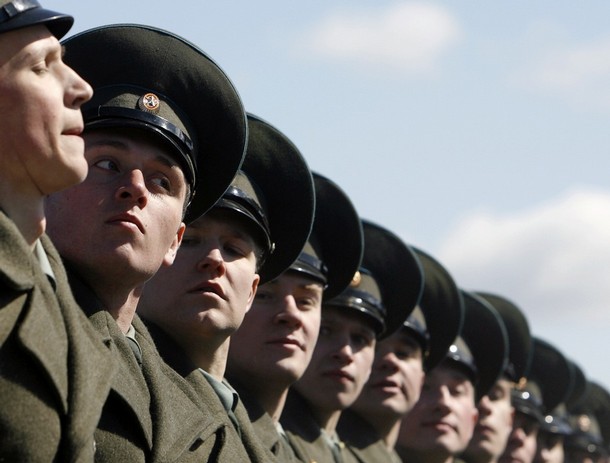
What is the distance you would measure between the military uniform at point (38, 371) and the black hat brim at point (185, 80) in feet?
5.08

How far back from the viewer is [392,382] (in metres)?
11.1

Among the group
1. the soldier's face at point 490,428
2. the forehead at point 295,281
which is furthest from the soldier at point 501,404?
the forehead at point 295,281

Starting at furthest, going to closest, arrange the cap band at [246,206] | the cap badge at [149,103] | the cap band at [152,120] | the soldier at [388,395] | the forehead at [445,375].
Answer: the forehead at [445,375] → the soldier at [388,395] → the cap band at [246,206] → the cap badge at [149,103] → the cap band at [152,120]

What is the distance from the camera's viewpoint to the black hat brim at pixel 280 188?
27.0 feet

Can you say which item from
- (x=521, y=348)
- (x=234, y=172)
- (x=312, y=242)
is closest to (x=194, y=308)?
(x=234, y=172)

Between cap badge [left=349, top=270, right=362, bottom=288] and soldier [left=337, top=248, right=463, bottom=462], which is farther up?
cap badge [left=349, top=270, right=362, bottom=288]

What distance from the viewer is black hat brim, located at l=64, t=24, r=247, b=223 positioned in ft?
21.7

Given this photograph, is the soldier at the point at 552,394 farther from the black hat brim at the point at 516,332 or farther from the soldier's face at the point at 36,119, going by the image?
the soldier's face at the point at 36,119

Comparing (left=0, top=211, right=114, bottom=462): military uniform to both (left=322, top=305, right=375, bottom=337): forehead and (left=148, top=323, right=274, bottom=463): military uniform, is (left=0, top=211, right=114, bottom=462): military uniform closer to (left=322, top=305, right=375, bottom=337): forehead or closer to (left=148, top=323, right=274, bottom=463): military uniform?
(left=148, top=323, right=274, bottom=463): military uniform

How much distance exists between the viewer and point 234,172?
7.11 m

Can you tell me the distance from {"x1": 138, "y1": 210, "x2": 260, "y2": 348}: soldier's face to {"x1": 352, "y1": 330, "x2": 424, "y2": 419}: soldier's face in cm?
364

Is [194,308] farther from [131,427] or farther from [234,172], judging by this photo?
[131,427]

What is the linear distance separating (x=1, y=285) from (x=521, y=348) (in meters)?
11.0

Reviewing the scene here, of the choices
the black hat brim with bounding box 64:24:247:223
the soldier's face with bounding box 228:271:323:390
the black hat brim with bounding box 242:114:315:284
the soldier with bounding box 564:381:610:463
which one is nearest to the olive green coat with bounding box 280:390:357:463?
the soldier's face with bounding box 228:271:323:390
